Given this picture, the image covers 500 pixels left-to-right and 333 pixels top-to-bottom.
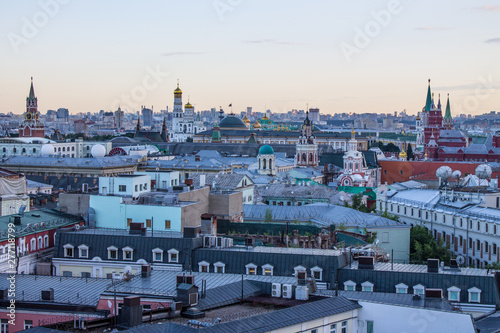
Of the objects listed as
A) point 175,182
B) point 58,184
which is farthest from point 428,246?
point 58,184

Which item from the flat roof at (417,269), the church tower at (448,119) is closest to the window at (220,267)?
the flat roof at (417,269)

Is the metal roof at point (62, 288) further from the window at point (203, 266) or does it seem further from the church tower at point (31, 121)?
the church tower at point (31, 121)

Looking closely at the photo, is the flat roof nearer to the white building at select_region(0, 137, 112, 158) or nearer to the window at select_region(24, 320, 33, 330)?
the window at select_region(24, 320, 33, 330)

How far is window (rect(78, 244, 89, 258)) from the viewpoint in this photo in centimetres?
2852

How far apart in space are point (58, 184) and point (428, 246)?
29699 mm

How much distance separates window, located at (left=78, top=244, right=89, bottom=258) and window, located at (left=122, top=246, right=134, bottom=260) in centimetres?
133

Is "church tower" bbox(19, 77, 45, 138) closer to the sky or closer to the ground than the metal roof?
closer to the sky

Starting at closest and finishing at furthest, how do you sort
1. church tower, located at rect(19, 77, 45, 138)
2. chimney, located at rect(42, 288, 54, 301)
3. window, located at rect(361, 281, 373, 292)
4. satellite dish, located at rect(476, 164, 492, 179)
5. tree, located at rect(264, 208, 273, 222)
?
chimney, located at rect(42, 288, 54, 301) → window, located at rect(361, 281, 373, 292) → tree, located at rect(264, 208, 273, 222) → satellite dish, located at rect(476, 164, 492, 179) → church tower, located at rect(19, 77, 45, 138)

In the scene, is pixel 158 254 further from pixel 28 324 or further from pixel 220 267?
pixel 28 324

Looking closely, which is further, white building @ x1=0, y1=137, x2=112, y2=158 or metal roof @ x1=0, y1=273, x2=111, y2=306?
white building @ x1=0, y1=137, x2=112, y2=158

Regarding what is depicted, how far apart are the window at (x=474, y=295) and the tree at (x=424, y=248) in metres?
12.7

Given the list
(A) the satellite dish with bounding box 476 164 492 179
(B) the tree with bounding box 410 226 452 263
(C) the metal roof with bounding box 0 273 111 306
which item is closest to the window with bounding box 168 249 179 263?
(C) the metal roof with bounding box 0 273 111 306

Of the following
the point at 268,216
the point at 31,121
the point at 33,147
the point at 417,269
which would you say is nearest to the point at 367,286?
the point at 417,269

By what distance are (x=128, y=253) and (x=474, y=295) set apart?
11237 mm
